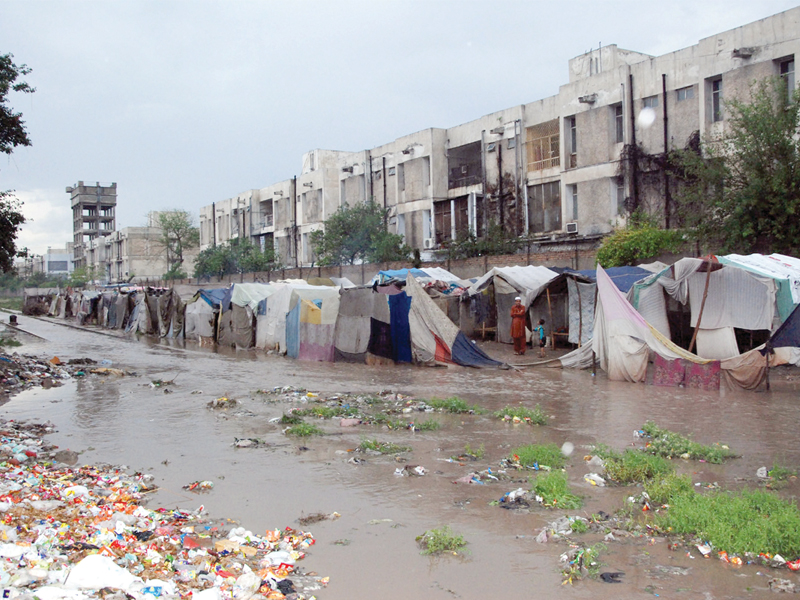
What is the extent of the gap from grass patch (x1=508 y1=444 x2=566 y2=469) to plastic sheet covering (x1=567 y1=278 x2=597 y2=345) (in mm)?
10080

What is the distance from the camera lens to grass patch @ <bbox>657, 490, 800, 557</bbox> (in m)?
4.79

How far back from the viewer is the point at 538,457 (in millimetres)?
7395

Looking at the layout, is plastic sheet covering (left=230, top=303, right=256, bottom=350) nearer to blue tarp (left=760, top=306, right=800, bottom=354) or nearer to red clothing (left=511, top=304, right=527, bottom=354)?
red clothing (left=511, top=304, right=527, bottom=354)

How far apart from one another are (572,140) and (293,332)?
16.8 metres

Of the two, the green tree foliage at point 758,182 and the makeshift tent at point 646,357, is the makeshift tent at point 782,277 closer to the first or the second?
the makeshift tent at point 646,357

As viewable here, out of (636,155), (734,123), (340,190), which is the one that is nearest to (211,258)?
(340,190)

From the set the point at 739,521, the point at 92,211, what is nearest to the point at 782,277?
the point at 739,521

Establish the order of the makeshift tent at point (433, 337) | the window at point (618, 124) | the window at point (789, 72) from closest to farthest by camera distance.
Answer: the makeshift tent at point (433, 337)
the window at point (789, 72)
the window at point (618, 124)

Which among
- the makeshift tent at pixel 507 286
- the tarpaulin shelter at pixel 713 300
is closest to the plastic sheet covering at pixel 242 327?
the makeshift tent at pixel 507 286

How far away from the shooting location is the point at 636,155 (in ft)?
90.4

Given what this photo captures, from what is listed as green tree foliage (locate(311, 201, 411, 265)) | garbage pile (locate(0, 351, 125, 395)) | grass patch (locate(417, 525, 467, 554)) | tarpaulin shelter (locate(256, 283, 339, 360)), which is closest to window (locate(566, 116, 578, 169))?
green tree foliage (locate(311, 201, 411, 265))

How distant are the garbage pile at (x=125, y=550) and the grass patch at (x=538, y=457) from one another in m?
2.88

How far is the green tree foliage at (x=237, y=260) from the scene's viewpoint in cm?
4628

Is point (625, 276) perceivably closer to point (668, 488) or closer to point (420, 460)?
point (420, 460)
